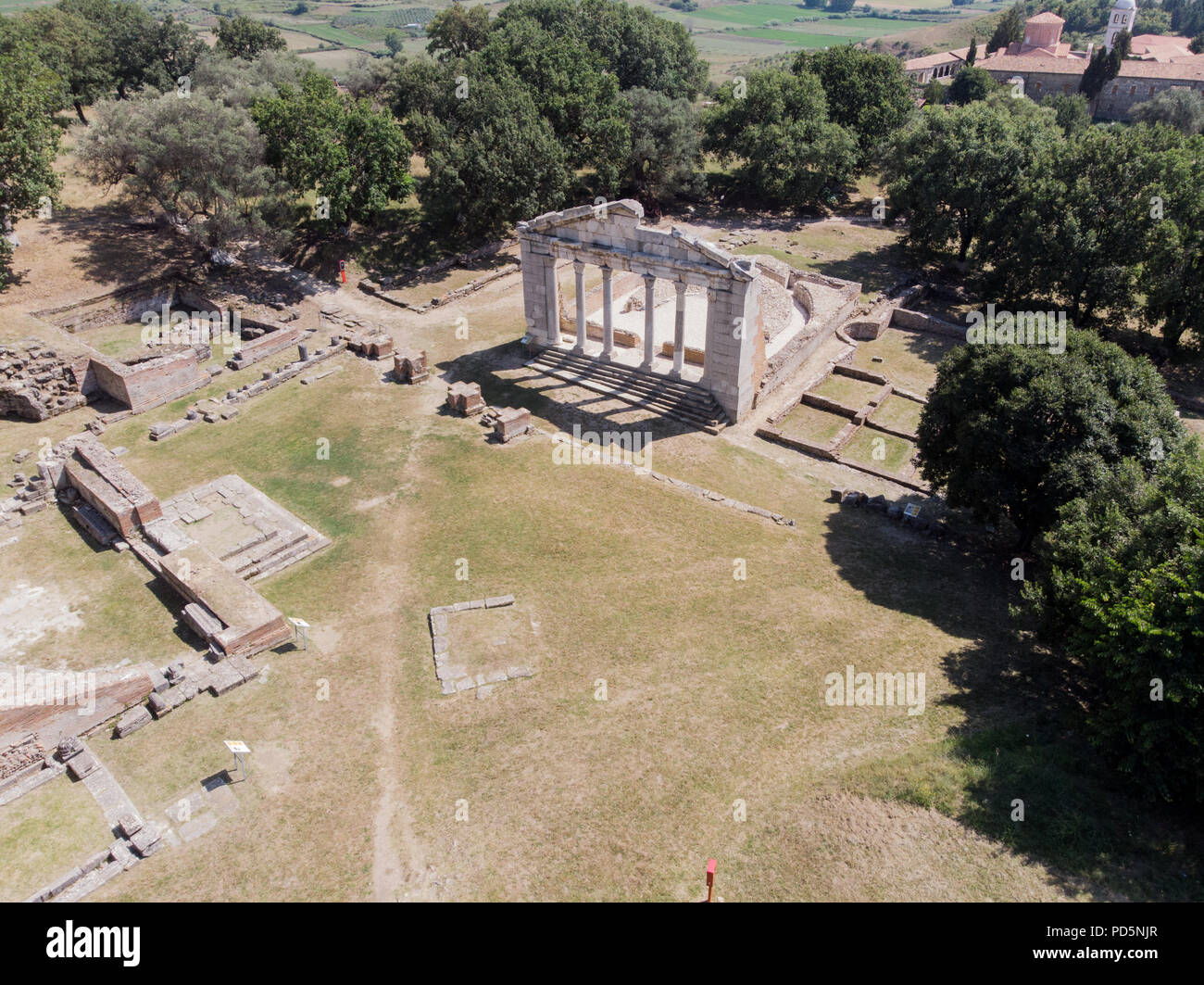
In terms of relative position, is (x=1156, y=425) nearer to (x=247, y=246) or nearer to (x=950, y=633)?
(x=950, y=633)

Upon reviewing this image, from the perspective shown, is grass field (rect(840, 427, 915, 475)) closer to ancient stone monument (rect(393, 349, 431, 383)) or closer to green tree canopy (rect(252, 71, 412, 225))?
ancient stone monument (rect(393, 349, 431, 383))

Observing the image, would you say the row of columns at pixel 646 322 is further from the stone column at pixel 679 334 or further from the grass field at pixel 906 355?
the grass field at pixel 906 355

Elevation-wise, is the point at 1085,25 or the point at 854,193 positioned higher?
the point at 1085,25

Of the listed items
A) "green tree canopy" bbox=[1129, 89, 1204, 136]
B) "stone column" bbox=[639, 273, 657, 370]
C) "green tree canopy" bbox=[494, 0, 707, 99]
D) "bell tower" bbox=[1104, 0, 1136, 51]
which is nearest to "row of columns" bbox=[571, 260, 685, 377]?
"stone column" bbox=[639, 273, 657, 370]

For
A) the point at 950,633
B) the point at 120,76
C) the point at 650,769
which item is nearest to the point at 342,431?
the point at 650,769

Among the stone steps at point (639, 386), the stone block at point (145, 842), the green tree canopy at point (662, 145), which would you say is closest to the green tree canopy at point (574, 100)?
the green tree canopy at point (662, 145)
